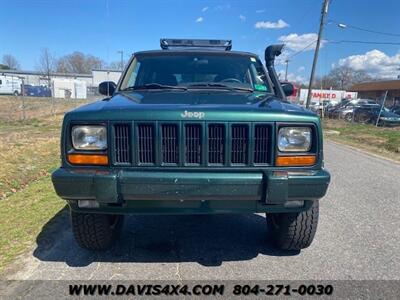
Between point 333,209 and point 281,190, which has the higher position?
point 281,190

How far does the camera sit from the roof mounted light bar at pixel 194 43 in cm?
538

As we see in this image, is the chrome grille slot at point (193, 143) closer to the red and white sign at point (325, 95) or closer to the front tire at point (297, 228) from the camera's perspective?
the front tire at point (297, 228)

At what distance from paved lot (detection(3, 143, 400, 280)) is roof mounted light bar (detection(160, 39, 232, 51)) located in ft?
8.55

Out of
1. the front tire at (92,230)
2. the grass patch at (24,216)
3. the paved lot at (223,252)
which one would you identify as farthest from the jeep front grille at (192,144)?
the grass patch at (24,216)

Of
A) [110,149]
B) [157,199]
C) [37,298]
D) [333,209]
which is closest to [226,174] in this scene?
[157,199]

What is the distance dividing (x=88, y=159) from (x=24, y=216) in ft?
6.99

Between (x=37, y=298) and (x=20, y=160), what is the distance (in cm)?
578

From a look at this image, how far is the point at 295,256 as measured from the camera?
3418mm

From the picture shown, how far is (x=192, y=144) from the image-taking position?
2707 mm

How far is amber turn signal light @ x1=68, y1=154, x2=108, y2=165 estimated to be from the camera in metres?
2.72

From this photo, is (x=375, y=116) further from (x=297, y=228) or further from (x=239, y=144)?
(x=239, y=144)

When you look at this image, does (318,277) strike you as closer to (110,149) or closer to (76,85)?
(110,149)

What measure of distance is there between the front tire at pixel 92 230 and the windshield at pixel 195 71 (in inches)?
58.7

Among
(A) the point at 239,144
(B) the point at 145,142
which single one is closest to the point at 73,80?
(B) the point at 145,142
